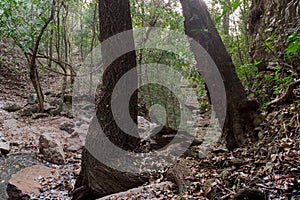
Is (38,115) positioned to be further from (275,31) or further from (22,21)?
(275,31)

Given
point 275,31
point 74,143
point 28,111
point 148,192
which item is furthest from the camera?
point 28,111

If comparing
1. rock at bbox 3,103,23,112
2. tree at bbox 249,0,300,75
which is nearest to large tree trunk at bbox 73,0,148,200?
tree at bbox 249,0,300,75

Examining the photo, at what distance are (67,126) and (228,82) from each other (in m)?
7.19

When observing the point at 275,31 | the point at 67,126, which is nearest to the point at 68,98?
the point at 67,126

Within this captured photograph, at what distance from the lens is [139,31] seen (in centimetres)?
945

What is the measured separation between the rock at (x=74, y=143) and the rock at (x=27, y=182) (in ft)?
4.70

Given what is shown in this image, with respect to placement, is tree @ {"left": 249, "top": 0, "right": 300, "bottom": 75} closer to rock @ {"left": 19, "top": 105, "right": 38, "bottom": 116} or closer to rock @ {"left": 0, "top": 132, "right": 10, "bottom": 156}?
rock @ {"left": 0, "top": 132, "right": 10, "bottom": 156}

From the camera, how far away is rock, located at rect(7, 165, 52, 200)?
14.9ft

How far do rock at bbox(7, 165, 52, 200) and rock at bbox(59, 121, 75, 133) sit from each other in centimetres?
339

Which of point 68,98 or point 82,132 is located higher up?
point 68,98

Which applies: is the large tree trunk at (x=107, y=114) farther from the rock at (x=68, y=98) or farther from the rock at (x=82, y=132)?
the rock at (x=68, y=98)

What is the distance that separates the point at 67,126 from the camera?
30.9ft

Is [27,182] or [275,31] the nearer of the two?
[275,31]

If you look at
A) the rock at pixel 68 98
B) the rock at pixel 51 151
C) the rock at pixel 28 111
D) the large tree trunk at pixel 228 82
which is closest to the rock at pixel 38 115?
the rock at pixel 28 111
